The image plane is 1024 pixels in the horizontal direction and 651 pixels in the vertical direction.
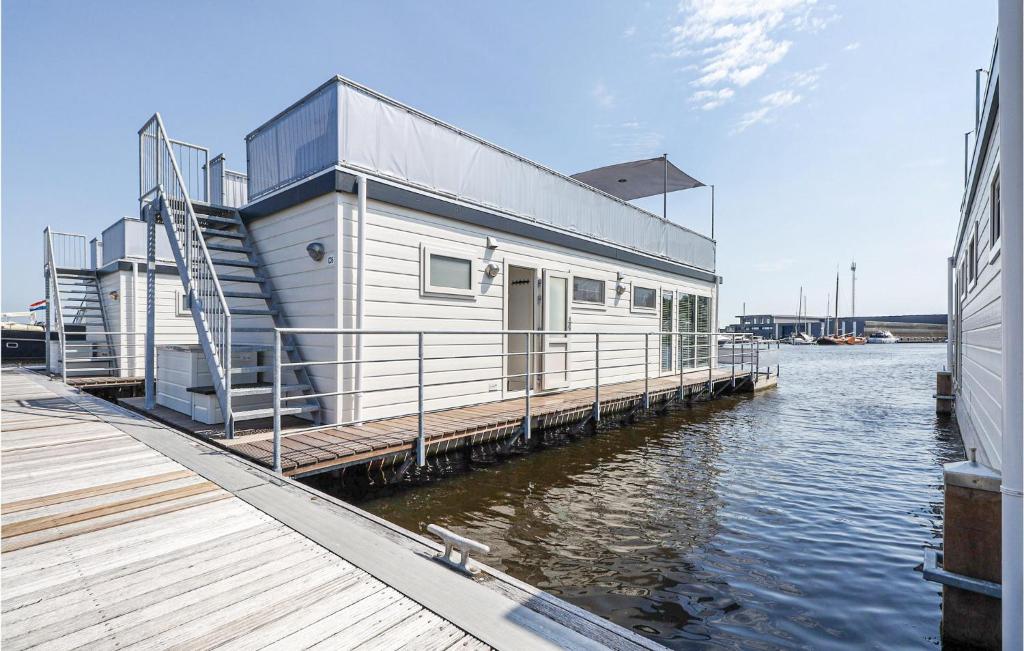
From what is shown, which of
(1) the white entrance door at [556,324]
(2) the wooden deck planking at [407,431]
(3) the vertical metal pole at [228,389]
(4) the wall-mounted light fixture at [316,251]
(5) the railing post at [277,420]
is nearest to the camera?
(5) the railing post at [277,420]

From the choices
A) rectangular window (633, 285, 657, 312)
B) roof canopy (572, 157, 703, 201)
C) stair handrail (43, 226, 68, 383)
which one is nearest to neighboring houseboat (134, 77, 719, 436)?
rectangular window (633, 285, 657, 312)

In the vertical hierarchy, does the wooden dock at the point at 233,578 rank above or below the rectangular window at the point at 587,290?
below

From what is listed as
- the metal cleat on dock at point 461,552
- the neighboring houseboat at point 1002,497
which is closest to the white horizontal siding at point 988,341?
the neighboring houseboat at point 1002,497

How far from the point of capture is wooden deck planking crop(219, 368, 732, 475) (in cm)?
402

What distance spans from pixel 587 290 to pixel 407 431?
5.05 metres

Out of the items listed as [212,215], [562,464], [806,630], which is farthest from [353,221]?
[806,630]

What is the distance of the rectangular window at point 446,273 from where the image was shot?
600 cm

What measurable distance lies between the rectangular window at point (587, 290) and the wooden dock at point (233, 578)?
20.1 ft

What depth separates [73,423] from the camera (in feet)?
18.3

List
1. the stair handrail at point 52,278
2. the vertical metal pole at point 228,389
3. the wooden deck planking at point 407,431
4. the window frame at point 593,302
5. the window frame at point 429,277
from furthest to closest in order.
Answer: the stair handrail at point 52,278 < the window frame at point 593,302 < the window frame at point 429,277 < the vertical metal pole at point 228,389 < the wooden deck planking at point 407,431

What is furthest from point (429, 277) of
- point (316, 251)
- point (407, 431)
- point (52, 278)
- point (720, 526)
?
point (52, 278)

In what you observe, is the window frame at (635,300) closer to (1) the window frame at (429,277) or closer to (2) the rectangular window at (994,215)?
(1) the window frame at (429,277)

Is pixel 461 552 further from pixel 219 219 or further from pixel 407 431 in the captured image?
pixel 219 219

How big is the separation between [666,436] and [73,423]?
308 inches
